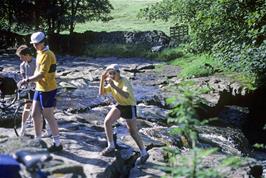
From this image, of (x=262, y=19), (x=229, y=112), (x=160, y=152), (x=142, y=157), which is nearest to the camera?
(x=142, y=157)

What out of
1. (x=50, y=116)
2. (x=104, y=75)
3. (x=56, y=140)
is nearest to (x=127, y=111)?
(x=104, y=75)

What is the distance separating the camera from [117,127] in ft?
39.7

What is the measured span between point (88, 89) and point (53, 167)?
13794mm

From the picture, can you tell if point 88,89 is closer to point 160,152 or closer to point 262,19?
point 262,19

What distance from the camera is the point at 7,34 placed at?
3194 cm

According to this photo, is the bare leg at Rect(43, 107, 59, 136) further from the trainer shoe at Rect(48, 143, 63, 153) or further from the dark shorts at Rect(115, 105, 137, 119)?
the dark shorts at Rect(115, 105, 137, 119)

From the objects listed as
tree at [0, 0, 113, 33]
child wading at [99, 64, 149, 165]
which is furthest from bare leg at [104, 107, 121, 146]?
tree at [0, 0, 113, 33]

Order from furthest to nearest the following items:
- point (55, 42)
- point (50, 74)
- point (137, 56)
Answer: point (55, 42)
point (137, 56)
point (50, 74)

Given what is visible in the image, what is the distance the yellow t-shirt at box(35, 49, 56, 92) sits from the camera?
8047mm

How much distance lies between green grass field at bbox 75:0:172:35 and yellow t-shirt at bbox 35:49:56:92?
31.1m

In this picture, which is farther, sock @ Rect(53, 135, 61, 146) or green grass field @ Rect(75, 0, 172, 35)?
green grass field @ Rect(75, 0, 172, 35)

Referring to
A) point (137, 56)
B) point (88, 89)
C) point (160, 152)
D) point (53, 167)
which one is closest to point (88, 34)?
point (137, 56)

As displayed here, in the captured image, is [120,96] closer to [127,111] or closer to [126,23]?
[127,111]

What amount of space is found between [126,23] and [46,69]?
39031 millimetres
